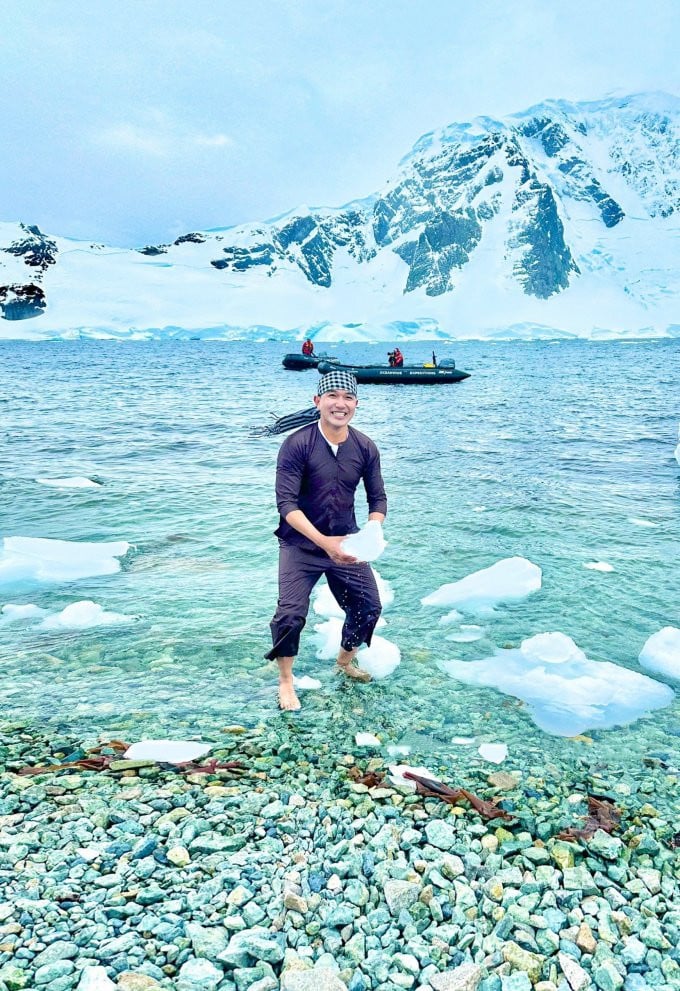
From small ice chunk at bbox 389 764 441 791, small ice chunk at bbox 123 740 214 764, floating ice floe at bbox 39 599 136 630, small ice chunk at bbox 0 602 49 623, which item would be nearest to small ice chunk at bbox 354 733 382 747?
small ice chunk at bbox 389 764 441 791

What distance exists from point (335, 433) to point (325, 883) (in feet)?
9.35

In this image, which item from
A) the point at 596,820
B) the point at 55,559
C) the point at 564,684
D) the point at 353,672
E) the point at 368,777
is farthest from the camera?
the point at 55,559

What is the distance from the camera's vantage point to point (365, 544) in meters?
4.76

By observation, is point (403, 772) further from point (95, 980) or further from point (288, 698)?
point (95, 980)

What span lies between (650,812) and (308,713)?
2.37 metres

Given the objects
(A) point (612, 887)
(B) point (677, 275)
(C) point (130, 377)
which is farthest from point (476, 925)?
(B) point (677, 275)

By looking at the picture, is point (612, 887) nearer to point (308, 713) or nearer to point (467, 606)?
point (308, 713)

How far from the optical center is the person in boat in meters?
4.72

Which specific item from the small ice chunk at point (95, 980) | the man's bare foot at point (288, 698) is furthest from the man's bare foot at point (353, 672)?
the small ice chunk at point (95, 980)

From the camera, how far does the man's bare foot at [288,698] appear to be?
16.4ft

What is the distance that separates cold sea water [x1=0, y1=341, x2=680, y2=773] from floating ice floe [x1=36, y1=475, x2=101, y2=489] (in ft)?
0.64

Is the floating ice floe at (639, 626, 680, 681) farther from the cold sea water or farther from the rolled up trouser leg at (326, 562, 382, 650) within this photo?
the rolled up trouser leg at (326, 562, 382, 650)

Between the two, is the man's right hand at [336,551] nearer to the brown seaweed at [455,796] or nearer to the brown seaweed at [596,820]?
the brown seaweed at [455,796]

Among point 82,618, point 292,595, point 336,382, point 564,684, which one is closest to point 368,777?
point 292,595
